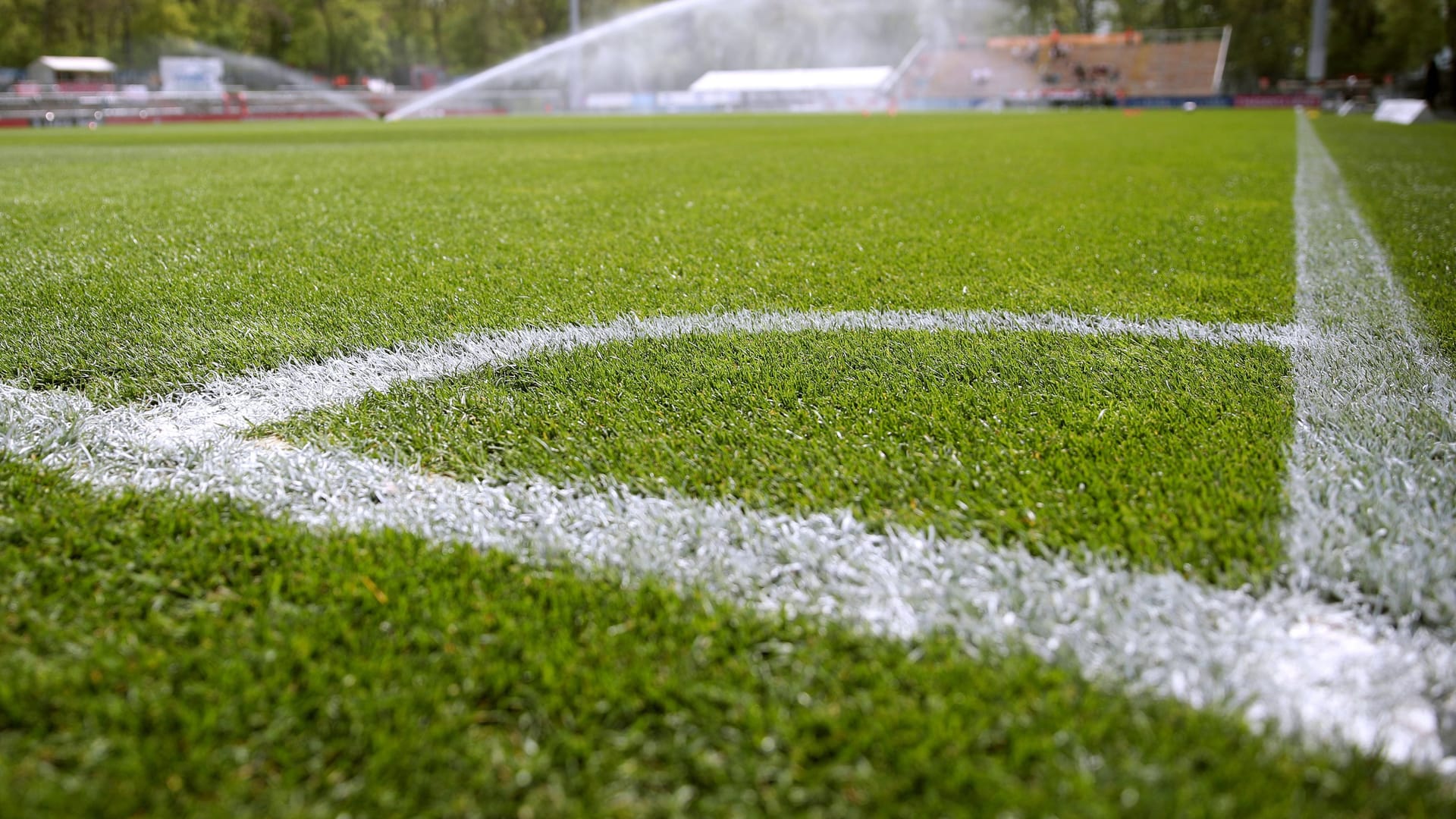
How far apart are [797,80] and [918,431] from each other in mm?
44464

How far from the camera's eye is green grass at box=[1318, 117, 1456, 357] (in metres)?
2.58

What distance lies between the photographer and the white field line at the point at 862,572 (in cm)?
90

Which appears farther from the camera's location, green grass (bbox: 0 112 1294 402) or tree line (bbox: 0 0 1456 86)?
tree line (bbox: 0 0 1456 86)

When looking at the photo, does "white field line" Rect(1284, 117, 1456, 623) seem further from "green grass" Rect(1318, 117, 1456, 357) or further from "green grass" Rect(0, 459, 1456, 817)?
"green grass" Rect(0, 459, 1456, 817)

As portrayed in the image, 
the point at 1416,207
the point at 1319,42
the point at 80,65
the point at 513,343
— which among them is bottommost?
the point at 513,343

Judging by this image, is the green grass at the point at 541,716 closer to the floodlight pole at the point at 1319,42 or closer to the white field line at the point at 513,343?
the white field line at the point at 513,343

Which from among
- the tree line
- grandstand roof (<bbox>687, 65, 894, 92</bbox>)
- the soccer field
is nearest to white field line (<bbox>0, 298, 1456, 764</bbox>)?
the soccer field

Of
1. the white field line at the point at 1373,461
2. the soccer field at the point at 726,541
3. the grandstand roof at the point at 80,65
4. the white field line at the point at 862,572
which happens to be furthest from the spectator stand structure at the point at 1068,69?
the grandstand roof at the point at 80,65

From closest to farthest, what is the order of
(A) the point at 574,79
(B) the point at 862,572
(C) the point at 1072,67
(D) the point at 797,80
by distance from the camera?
(B) the point at 862,572, (C) the point at 1072,67, (A) the point at 574,79, (D) the point at 797,80

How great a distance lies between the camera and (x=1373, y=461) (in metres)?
1.40

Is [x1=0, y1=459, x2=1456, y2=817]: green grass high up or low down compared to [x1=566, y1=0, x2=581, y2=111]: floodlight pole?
down

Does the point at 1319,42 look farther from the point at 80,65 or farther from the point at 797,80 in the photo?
the point at 80,65

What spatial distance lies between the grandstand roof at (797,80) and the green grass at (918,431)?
40.8 meters

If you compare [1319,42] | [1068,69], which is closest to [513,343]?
[1319,42]
